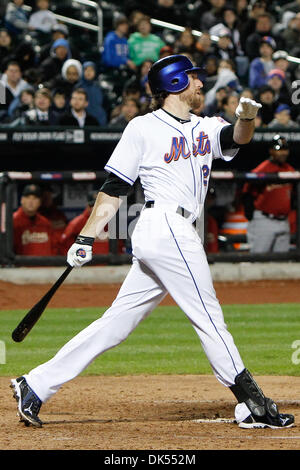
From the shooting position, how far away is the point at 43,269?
11867 millimetres

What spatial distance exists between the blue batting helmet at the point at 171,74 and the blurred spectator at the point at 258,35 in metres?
10.8

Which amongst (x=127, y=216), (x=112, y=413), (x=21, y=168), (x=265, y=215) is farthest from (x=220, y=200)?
(x=112, y=413)

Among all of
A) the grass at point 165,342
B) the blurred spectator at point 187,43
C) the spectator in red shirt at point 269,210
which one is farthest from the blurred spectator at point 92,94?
the grass at point 165,342

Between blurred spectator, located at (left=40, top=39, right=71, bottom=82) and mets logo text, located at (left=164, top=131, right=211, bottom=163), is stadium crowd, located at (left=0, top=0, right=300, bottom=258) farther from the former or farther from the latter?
mets logo text, located at (left=164, top=131, right=211, bottom=163)

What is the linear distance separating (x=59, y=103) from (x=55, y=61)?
169 cm

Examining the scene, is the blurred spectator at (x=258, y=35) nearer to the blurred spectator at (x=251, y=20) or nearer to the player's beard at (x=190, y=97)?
the blurred spectator at (x=251, y=20)

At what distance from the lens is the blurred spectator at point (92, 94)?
1348cm

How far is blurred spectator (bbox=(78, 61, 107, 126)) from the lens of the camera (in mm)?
13477

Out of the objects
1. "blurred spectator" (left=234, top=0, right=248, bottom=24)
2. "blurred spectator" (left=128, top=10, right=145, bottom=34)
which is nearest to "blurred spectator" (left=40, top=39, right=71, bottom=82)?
"blurred spectator" (left=128, top=10, right=145, bottom=34)

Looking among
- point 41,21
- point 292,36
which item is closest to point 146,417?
point 41,21

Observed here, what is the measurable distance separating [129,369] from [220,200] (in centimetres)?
609

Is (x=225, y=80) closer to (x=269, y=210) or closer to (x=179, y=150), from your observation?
(x=269, y=210)

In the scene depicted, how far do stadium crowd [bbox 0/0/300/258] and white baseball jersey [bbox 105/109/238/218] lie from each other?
7.37m
